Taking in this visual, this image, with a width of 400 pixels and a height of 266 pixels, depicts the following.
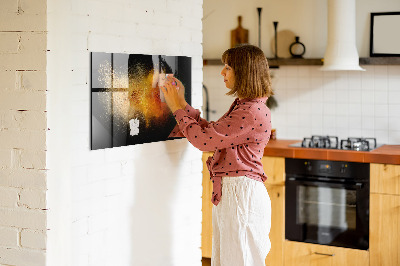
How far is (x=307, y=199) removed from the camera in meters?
4.40

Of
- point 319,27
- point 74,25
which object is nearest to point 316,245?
point 319,27

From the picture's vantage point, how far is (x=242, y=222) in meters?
2.81

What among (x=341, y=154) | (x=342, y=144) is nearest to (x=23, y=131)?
(x=341, y=154)

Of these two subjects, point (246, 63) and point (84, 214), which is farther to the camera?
point (246, 63)

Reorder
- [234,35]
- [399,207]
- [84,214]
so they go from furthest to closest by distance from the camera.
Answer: [234,35]
[399,207]
[84,214]

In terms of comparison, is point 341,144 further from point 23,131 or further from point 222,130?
point 23,131

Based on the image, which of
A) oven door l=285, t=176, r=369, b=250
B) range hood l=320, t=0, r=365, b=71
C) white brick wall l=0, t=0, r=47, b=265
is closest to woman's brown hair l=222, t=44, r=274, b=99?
white brick wall l=0, t=0, r=47, b=265

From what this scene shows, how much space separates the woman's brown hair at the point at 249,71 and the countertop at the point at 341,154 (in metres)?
1.57

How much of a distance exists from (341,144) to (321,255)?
0.82 m

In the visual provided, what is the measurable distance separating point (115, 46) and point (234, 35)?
2.70 metres

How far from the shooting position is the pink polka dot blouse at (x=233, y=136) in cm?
275

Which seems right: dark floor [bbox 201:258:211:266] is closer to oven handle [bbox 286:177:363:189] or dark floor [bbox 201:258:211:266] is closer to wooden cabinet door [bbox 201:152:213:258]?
wooden cabinet door [bbox 201:152:213:258]

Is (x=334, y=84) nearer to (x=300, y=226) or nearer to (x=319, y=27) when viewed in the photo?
(x=319, y=27)

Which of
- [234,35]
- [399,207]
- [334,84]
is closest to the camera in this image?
[399,207]
